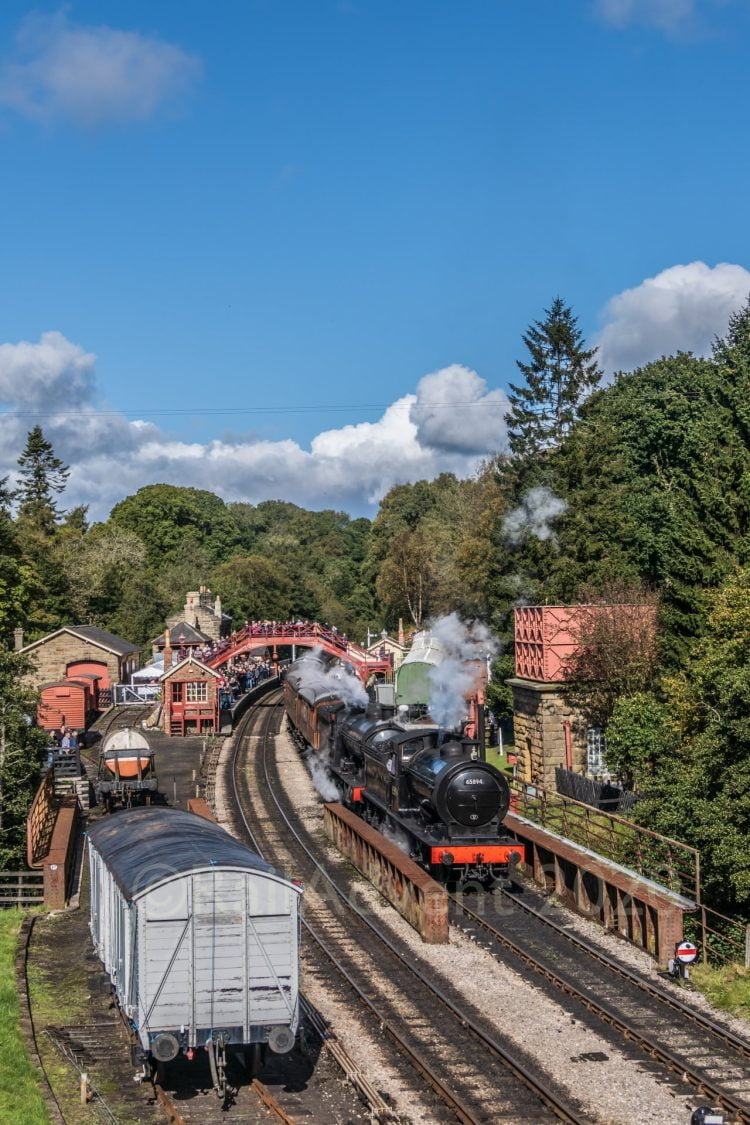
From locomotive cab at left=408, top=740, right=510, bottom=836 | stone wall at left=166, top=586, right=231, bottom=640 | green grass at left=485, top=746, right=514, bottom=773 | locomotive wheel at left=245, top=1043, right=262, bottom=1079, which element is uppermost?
stone wall at left=166, top=586, right=231, bottom=640

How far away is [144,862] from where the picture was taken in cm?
1752

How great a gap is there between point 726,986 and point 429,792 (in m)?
8.37

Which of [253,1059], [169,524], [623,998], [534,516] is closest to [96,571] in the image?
[169,524]

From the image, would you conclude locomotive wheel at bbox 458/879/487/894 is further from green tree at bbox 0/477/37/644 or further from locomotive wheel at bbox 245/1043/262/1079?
green tree at bbox 0/477/37/644

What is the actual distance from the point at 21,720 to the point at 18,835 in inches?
130

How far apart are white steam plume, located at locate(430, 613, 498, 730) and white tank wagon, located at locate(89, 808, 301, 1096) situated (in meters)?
16.5

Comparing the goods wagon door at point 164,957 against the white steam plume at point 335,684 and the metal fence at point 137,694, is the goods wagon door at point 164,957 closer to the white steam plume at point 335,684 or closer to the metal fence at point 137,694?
the white steam plume at point 335,684

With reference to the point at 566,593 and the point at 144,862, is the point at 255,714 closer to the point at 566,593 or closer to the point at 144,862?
the point at 566,593

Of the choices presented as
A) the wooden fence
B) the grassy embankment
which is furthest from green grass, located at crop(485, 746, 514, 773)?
the grassy embankment

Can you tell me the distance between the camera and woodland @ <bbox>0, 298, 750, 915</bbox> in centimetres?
2636

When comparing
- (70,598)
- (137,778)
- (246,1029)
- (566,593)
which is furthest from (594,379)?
(246,1029)

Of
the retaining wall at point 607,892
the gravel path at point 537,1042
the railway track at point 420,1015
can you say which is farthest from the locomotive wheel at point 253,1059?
the retaining wall at point 607,892

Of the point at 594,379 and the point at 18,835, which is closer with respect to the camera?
the point at 18,835

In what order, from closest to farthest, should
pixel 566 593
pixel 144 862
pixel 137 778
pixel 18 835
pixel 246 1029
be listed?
1. pixel 246 1029
2. pixel 144 862
3. pixel 18 835
4. pixel 137 778
5. pixel 566 593
